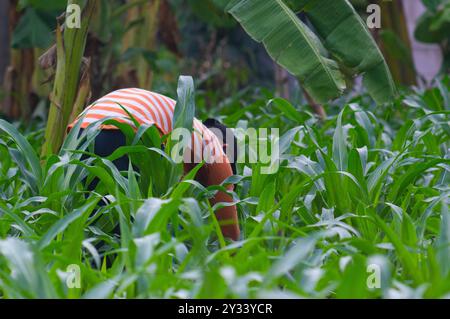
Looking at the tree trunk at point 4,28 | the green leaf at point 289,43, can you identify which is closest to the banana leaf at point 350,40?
the green leaf at point 289,43

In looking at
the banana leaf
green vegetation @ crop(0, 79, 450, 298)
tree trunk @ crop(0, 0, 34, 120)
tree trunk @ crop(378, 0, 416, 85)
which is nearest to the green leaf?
the banana leaf

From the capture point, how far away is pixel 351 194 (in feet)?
9.44

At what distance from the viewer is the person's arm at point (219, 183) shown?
8.91ft

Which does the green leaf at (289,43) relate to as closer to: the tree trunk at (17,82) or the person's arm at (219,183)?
the person's arm at (219,183)

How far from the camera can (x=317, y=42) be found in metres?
3.43

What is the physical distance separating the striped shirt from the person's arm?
4cm

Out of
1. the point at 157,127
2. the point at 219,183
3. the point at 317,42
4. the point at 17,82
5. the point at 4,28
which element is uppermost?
the point at 317,42

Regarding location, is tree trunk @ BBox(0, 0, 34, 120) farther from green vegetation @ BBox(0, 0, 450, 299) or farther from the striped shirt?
the striped shirt

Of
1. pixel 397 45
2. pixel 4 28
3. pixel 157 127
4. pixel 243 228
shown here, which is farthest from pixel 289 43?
pixel 4 28

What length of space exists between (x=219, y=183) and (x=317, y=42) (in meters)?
0.87

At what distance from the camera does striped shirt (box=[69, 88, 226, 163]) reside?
112 inches

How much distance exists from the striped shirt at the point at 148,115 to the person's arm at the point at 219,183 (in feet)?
0.13

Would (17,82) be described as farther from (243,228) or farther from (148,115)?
(243,228)
